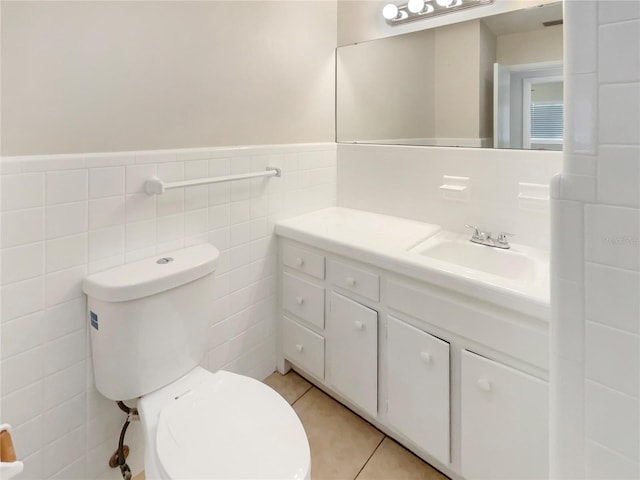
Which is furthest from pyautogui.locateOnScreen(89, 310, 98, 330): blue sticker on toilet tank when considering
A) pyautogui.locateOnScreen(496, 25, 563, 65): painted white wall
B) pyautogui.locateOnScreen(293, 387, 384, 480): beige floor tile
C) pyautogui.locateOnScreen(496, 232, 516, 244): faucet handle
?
pyautogui.locateOnScreen(496, 25, 563, 65): painted white wall

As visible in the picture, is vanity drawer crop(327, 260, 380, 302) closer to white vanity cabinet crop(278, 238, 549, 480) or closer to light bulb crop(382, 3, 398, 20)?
white vanity cabinet crop(278, 238, 549, 480)

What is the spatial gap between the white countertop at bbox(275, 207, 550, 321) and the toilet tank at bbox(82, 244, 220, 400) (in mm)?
572

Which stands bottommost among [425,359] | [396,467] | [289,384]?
[396,467]

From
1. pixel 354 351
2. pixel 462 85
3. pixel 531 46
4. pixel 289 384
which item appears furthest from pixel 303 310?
pixel 531 46

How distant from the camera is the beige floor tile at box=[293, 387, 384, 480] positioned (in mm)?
1500

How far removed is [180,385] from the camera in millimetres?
1278

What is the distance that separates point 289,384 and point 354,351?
562 mm

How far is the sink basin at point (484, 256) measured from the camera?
56.8 inches

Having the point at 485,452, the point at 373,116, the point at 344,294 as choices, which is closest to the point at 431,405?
the point at 485,452

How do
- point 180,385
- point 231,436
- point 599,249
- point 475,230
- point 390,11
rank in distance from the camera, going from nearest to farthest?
1. point 599,249
2. point 231,436
3. point 180,385
4. point 475,230
5. point 390,11

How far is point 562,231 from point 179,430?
1080 millimetres

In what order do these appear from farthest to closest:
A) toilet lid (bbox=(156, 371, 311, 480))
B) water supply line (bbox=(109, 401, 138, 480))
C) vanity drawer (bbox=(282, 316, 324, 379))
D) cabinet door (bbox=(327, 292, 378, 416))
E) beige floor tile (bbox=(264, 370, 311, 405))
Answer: beige floor tile (bbox=(264, 370, 311, 405)) < vanity drawer (bbox=(282, 316, 324, 379)) < cabinet door (bbox=(327, 292, 378, 416)) < water supply line (bbox=(109, 401, 138, 480)) < toilet lid (bbox=(156, 371, 311, 480))

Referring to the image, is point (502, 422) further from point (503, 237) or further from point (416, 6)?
point (416, 6)

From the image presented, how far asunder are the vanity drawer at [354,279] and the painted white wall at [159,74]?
71cm
